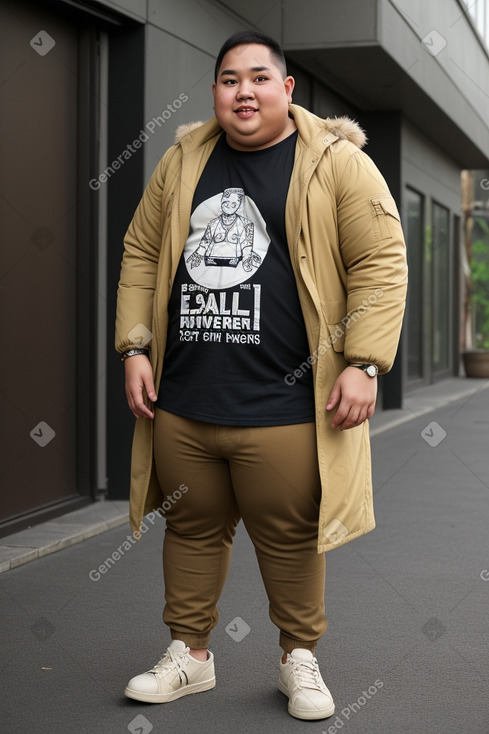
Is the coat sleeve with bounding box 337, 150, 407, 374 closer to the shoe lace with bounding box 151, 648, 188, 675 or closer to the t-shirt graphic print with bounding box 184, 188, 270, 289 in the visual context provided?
the t-shirt graphic print with bounding box 184, 188, 270, 289

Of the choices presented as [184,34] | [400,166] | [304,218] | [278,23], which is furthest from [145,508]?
[400,166]

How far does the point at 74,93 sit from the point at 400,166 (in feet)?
24.9

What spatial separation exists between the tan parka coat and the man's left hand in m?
0.05

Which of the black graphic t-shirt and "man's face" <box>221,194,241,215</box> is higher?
"man's face" <box>221,194,241,215</box>

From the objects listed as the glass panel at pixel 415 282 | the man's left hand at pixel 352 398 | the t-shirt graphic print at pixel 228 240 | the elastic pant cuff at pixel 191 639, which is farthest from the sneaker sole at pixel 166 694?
the glass panel at pixel 415 282

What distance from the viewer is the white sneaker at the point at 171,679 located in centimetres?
336

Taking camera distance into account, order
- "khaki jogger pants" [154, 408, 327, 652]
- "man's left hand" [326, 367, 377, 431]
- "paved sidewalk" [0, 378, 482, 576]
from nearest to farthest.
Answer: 1. "man's left hand" [326, 367, 377, 431]
2. "khaki jogger pants" [154, 408, 327, 652]
3. "paved sidewalk" [0, 378, 482, 576]

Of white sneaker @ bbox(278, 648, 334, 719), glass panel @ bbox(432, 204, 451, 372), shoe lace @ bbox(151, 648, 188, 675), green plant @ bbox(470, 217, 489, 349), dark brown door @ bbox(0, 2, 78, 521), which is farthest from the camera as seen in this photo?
green plant @ bbox(470, 217, 489, 349)

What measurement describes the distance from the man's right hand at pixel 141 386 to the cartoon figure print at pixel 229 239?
1.15 ft

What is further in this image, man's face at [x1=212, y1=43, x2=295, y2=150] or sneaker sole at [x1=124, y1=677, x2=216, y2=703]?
sneaker sole at [x1=124, y1=677, x2=216, y2=703]

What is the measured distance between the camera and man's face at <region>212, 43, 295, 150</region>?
312cm

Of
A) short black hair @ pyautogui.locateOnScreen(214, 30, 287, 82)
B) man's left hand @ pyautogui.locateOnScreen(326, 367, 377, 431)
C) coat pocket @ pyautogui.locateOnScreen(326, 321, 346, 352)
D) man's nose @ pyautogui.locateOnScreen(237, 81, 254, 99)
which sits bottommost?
man's left hand @ pyautogui.locateOnScreen(326, 367, 377, 431)

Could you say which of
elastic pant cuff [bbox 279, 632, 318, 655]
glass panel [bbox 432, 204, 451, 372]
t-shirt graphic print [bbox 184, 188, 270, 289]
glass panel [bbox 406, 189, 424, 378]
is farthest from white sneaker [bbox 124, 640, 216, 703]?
glass panel [bbox 432, 204, 451, 372]

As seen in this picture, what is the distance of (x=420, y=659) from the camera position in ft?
12.5
